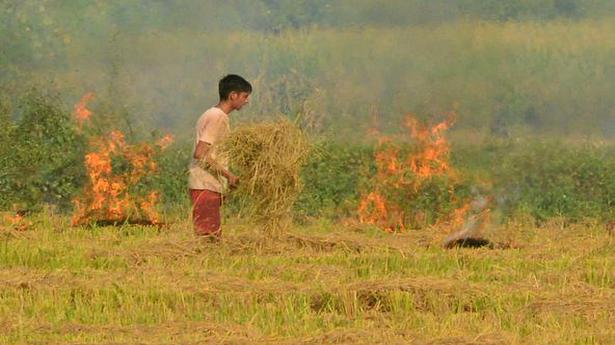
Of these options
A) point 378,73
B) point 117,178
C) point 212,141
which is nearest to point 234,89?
point 212,141

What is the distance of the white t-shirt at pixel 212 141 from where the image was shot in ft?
39.4

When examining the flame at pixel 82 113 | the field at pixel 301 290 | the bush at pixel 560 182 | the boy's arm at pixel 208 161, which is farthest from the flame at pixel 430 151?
the boy's arm at pixel 208 161

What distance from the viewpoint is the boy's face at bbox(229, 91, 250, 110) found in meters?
12.1

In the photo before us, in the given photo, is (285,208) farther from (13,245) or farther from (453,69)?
(453,69)

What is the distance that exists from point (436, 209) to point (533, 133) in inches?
73.6

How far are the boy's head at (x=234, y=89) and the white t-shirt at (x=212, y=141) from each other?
118 mm

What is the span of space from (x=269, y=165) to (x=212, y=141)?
473 millimetres

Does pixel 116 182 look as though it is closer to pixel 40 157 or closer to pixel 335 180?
pixel 40 157

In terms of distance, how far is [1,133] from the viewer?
16438 millimetres

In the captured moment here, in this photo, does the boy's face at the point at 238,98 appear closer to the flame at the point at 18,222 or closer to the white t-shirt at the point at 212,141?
the white t-shirt at the point at 212,141

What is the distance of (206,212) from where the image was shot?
39.8 ft

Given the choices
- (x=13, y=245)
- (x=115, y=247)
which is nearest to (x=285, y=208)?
(x=115, y=247)

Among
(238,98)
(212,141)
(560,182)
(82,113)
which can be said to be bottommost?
(560,182)

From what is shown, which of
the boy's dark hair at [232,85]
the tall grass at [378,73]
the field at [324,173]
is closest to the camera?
the field at [324,173]
